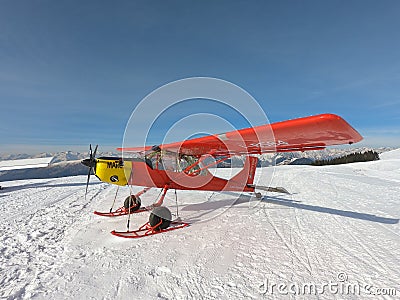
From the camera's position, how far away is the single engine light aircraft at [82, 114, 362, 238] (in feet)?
11.7

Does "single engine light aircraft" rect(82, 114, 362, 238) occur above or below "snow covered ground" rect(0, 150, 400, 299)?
above

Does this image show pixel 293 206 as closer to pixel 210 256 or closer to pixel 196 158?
pixel 196 158

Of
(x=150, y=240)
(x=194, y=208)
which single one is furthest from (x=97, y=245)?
(x=194, y=208)

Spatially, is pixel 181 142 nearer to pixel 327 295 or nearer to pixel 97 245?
pixel 97 245

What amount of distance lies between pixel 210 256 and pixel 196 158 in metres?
3.89

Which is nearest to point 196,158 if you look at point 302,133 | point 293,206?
point 293,206

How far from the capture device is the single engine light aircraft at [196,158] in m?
3.58

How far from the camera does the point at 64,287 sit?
2.62 m

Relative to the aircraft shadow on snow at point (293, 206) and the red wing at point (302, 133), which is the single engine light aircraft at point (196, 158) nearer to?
the red wing at point (302, 133)

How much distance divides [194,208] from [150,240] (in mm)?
2732

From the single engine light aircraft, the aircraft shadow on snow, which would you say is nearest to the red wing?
the single engine light aircraft

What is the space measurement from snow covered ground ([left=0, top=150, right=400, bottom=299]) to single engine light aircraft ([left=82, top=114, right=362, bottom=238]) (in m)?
0.66

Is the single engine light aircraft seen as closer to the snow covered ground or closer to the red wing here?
the red wing

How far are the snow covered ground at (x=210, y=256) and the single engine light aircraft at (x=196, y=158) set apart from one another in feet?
2.16
